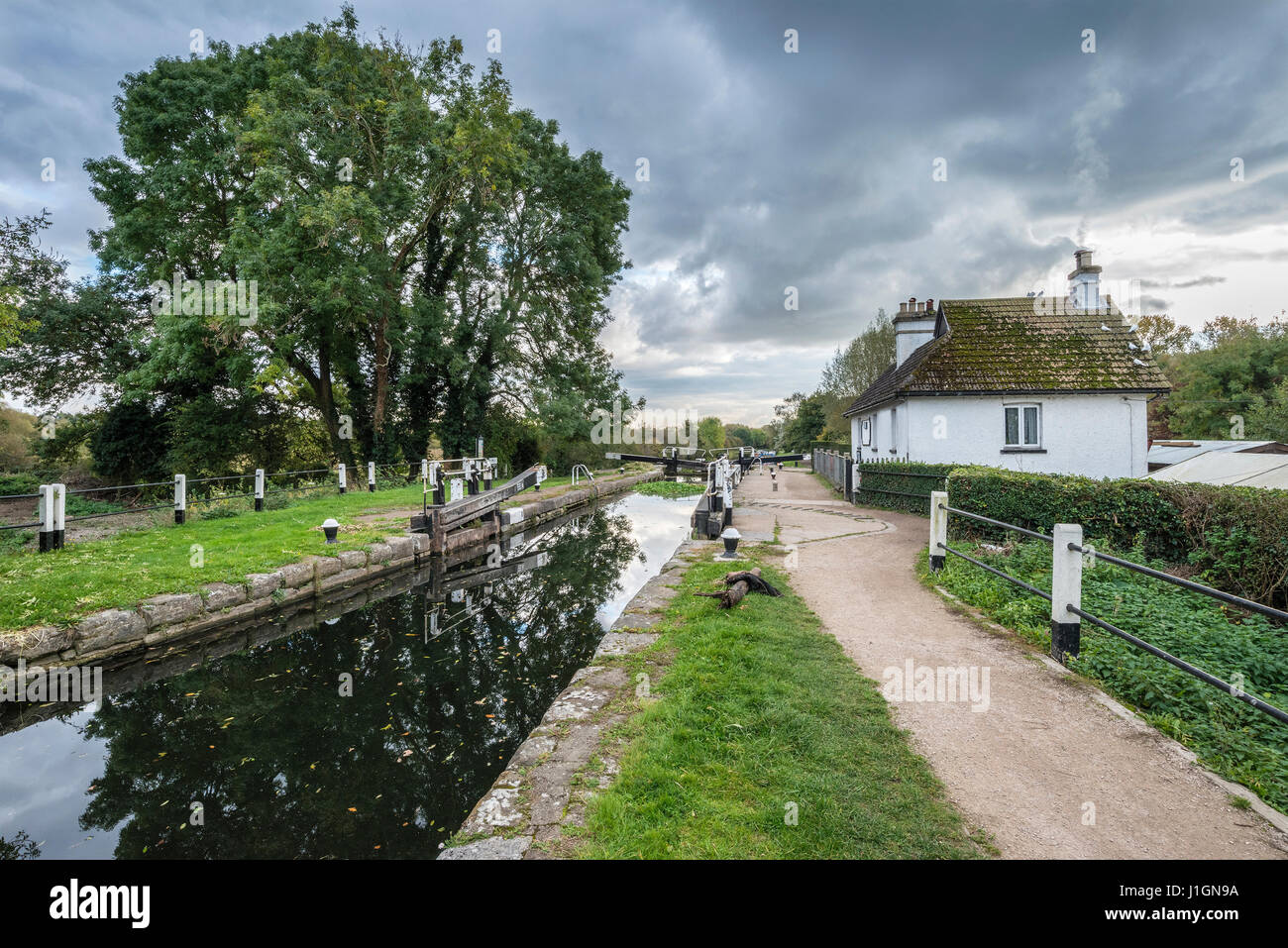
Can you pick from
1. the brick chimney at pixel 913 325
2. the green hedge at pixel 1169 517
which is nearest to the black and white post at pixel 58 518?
the green hedge at pixel 1169 517

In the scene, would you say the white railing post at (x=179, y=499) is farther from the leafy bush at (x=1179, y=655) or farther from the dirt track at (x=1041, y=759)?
the leafy bush at (x=1179, y=655)

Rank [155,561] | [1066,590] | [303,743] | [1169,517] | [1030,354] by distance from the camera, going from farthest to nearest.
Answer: [1030,354] → [155,561] → [1169,517] → [1066,590] → [303,743]

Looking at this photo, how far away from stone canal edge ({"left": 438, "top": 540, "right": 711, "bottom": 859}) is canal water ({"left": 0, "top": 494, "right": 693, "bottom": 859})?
68 centimetres

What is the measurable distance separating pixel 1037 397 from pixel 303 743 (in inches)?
717

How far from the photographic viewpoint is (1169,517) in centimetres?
739

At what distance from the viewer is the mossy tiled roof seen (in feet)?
50.8

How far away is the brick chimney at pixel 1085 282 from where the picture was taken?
1720 cm

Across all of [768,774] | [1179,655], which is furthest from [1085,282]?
[768,774]

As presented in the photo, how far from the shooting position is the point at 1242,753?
3.36 meters

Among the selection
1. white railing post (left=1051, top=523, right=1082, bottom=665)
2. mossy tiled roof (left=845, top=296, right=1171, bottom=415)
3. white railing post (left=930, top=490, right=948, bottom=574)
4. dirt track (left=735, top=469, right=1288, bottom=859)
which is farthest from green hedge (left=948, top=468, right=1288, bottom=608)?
mossy tiled roof (left=845, top=296, right=1171, bottom=415)

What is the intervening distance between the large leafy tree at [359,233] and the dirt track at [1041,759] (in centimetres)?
1931

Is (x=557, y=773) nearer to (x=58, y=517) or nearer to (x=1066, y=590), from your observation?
(x=1066, y=590)

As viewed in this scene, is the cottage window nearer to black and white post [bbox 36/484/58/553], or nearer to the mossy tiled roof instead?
the mossy tiled roof
